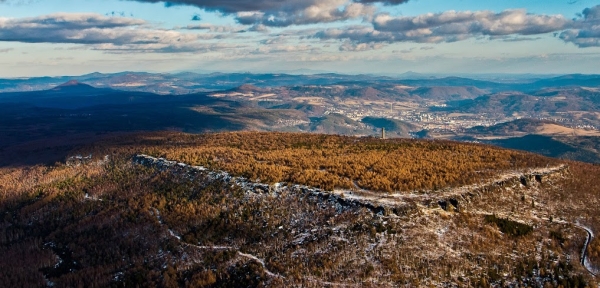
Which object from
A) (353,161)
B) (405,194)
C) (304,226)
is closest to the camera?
(304,226)

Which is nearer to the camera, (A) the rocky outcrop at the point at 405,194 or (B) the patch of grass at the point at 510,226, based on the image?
(B) the patch of grass at the point at 510,226

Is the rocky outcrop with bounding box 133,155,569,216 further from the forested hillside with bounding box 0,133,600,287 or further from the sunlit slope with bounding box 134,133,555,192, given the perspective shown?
the sunlit slope with bounding box 134,133,555,192

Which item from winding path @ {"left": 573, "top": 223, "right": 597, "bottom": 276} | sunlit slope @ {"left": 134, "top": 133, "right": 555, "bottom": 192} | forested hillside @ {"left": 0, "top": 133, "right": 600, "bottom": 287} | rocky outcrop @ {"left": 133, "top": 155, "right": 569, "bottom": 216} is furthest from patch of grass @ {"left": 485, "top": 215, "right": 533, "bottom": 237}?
sunlit slope @ {"left": 134, "top": 133, "right": 555, "bottom": 192}

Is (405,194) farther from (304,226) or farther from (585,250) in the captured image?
(585,250)

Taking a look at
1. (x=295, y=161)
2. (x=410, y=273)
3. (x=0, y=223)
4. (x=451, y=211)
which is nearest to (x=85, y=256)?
(x=0, y=223)

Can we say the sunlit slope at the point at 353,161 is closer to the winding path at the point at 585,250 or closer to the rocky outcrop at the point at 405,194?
the rocky outcrop at the point at 405,194

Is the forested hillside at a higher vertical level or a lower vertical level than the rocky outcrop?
lower

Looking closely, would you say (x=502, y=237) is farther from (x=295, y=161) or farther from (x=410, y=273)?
(x=295, y=161)

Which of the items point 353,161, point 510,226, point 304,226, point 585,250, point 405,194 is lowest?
point 585,250

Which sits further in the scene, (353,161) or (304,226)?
(353,161)

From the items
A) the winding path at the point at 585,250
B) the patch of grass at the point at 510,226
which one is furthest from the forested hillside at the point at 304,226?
the winding path at the point at 585,250

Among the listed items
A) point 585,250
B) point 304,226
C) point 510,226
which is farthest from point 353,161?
point 585,250
